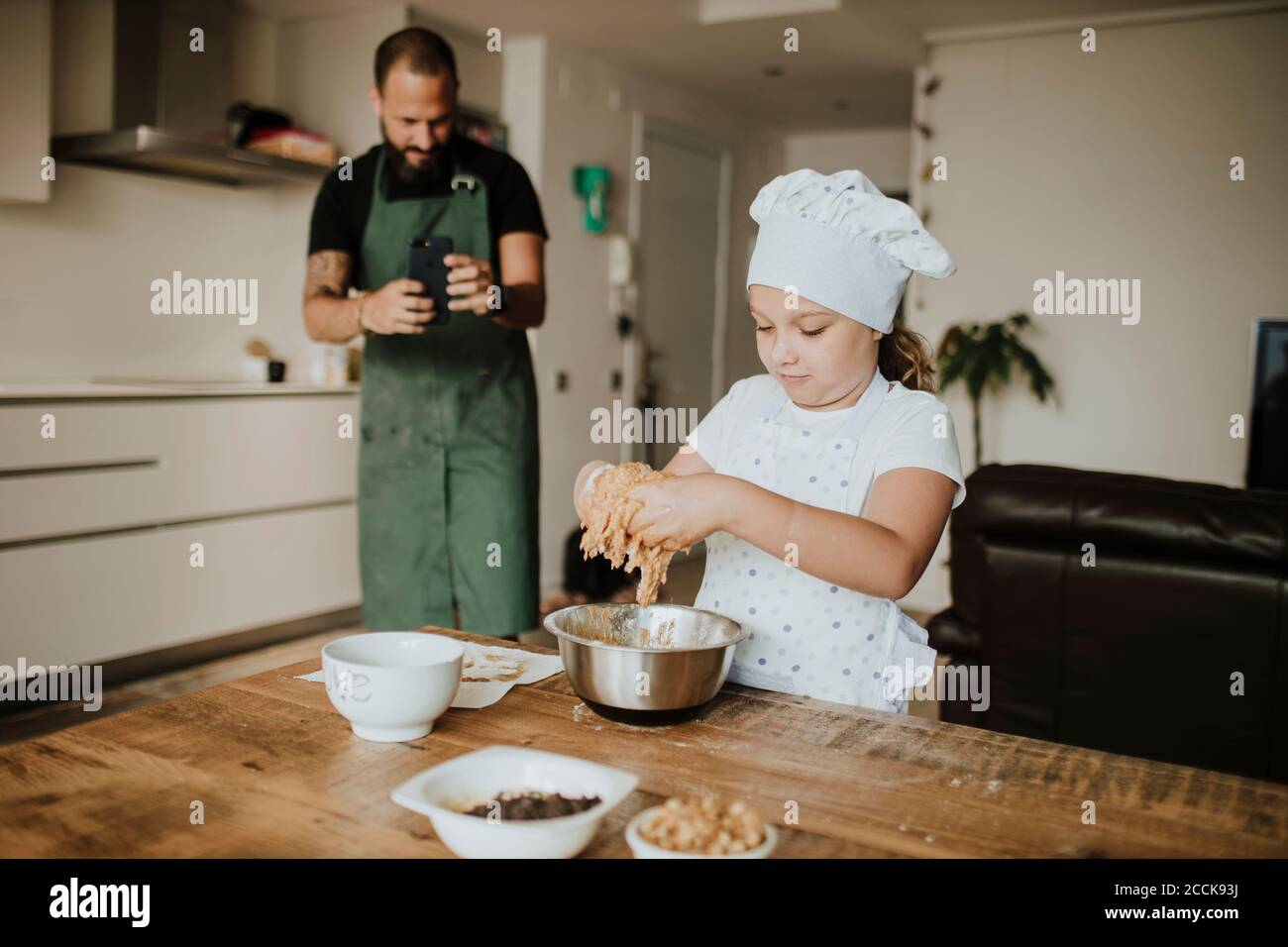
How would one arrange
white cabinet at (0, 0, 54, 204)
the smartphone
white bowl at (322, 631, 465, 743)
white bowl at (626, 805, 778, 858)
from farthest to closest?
1. white cabinet at (0, 0, 54, 204)
2. the smartphone
3. white bowl at (322, 631, 465, 743)
4. white bowl at (626, 805, 778, 858)

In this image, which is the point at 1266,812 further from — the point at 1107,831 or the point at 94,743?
the point at 94,743

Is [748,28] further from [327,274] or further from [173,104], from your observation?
[327,274]

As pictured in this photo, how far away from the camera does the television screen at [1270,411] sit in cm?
417

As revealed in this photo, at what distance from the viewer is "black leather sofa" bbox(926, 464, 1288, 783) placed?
196 cm

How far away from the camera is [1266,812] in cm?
95

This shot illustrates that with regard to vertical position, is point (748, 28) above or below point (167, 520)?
above

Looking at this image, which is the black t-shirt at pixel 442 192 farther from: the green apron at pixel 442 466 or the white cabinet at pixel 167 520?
the white cabinet at pixel 167 520

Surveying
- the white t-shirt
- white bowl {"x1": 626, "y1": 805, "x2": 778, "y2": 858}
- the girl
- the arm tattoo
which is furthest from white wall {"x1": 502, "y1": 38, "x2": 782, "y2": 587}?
white bowl {"x1": 626, "y1": 805, "x2": 778, "y2": 858}

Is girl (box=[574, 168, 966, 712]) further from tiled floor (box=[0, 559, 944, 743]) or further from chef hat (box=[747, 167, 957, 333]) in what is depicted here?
tiled floor (box=[0, 559, 944, 743])

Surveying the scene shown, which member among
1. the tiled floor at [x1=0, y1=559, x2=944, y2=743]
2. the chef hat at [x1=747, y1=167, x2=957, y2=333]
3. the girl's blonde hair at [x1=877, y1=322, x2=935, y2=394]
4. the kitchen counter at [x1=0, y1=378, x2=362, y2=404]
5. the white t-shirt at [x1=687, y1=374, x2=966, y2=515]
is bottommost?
the tiled floor at [x1=0, y1=559, x2=944, y2=743]

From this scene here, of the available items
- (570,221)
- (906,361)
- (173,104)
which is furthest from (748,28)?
(906,361)

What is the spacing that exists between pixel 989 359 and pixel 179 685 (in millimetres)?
3559

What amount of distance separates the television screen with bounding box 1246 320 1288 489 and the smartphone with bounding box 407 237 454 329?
11.3ft

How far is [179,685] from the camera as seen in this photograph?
11.9ft
